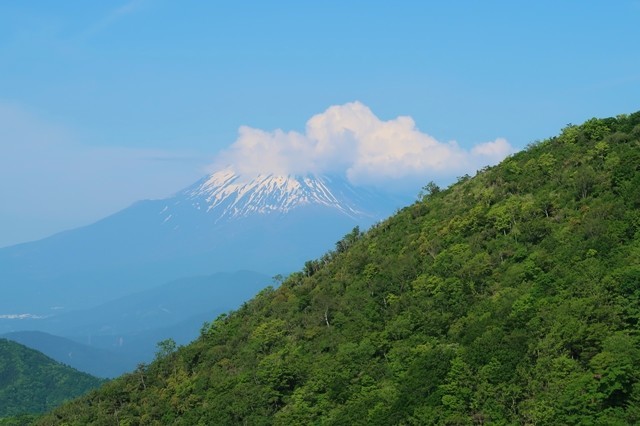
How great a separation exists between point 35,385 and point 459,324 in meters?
161

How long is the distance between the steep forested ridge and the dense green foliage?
332 feet

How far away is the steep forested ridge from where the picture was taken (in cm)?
4475

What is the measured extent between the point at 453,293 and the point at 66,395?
5820 inches

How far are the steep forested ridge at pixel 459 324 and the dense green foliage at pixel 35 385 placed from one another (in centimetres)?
10133

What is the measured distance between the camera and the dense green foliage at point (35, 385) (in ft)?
586

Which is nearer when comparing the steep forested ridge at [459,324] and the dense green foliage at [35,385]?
the steep forested ridge at [459,324]

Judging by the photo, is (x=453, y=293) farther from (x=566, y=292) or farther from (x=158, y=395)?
(x=158, y=395)

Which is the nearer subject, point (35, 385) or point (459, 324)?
point (459, 324)

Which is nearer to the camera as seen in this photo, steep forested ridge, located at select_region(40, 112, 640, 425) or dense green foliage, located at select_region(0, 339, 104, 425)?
steep forested ridge, located at select_region(40, 112, 640, 425)

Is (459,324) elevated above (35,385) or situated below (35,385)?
below

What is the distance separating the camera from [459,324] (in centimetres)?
5769

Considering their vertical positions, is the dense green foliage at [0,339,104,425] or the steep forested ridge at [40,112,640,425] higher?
the dense green foliage at [0,339,104,425]

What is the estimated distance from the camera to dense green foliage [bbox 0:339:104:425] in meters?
178

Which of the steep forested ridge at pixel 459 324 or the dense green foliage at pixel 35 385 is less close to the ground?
the dense green foliage at pixel 35 385
